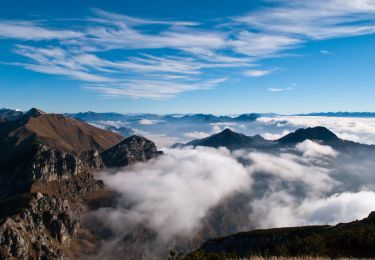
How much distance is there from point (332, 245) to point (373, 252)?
19.4 metres

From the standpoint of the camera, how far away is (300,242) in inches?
4461

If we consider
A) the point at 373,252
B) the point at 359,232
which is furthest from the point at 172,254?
the point at 359,232

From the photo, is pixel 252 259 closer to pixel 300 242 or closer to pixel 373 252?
pixel 373 252

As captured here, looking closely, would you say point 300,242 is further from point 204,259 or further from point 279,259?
point 279,259

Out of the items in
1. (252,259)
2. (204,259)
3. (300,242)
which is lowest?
(300,242)

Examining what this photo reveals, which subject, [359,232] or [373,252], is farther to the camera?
[359,232]

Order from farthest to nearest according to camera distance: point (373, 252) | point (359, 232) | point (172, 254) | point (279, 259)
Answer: point (359, 232), point (373, 252), point (172, 254), point (279, 259)

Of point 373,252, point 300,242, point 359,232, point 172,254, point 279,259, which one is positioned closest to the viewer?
point 279,259

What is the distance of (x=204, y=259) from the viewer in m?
50.9

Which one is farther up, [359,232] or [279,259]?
[279,259]

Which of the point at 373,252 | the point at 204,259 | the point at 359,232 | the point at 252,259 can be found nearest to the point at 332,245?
the point at 359,232

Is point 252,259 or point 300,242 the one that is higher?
point 252,259

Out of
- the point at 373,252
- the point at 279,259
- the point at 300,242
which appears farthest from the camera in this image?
the point at 300,242

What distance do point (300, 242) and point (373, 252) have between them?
29521 mm
